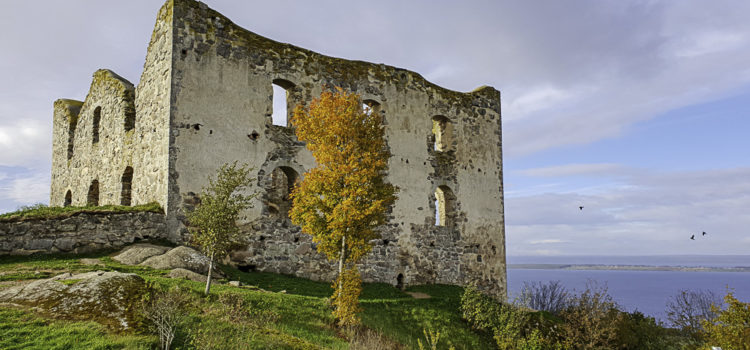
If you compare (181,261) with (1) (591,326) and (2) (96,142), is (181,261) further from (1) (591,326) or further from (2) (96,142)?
(1) (591,326)

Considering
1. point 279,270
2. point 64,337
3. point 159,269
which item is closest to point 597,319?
point 279,270

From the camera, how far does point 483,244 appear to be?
74.6ft

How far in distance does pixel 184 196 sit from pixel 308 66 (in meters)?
6.58

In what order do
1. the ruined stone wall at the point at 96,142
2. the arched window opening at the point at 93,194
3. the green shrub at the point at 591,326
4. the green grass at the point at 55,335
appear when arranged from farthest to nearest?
the arched window opening at the point at 93,194, the ruined stone wall at the point at 96,142, the green shrub at the point at 591,326, the green grass at the point at 55,335

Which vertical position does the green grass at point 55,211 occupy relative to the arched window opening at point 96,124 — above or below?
below

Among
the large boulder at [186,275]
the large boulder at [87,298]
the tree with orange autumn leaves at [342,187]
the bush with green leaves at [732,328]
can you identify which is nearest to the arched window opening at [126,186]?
the large boulder at [186,275]

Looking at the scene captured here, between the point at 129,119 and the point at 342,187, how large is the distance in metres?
10.4

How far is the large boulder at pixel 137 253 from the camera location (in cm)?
1268

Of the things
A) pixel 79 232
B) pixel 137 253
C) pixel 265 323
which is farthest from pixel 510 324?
pixel 79 232

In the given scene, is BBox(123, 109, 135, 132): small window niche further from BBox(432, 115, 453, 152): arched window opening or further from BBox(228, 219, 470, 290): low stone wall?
BBox(432, 115, 453, 152): arched window opening

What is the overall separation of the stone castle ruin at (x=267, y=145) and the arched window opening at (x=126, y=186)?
37 mm

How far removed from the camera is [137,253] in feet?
42.6

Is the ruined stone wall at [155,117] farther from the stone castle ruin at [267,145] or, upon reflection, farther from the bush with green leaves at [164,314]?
the bush with green leaves at [164,314]

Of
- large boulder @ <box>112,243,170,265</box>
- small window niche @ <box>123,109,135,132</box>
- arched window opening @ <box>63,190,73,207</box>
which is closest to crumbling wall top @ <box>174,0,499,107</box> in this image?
small window niche @ <box>123,109,135,132</box>
